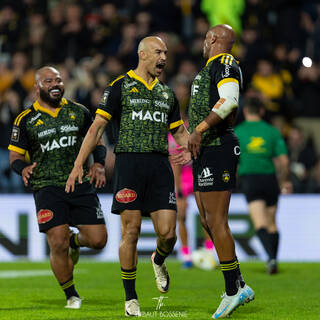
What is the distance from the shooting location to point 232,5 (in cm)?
1952

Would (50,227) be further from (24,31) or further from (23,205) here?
(24,31)

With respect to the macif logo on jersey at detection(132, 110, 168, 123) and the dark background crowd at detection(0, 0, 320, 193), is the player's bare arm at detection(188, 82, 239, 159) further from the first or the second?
the dark background crowd at detection(0, 0, 320, 193)

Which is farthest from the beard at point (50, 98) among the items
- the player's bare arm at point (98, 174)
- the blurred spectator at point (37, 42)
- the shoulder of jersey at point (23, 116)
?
the blurred spectator at point (37, 42)

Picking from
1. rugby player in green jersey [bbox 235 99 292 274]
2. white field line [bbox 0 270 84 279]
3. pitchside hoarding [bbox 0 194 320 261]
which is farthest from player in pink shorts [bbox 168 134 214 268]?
white field line [bbox 0 270 84 279]

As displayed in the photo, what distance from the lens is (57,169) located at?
28.6 feet

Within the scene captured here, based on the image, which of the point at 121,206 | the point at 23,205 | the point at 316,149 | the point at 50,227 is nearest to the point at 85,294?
the point at 50,227

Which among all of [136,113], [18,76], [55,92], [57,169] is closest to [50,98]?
[55,92]

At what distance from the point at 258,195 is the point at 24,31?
8.77 m

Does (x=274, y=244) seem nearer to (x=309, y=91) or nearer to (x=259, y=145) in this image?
(x=259, y=145)

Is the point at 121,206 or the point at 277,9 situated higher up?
the point at 277,9

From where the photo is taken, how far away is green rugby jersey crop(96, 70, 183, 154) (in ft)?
26.0

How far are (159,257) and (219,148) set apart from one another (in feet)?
4.76

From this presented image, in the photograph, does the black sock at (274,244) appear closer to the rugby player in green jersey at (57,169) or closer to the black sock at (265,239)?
the black sock at (265,239)

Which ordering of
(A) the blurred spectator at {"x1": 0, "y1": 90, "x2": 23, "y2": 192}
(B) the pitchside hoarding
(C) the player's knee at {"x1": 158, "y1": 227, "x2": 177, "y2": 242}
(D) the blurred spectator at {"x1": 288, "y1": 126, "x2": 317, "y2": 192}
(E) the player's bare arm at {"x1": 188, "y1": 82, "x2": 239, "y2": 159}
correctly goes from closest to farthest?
(E) the player's bare arm at {"x1": 188, "y1": 82, "x2": 239, "y2": 159} < (C) the player's knee at {"x1": 158, "y1": 227, "x2": 177, "y2": 242} < (B) the pitchside hoarding < (A) the blurred spectator at {"x1": 0, "y1": 90, "x2": 23, "y2": 192} < (D) the blurred spectator at {"x1": 288, "y1": 126, "x2": 317, "y2": 192}
